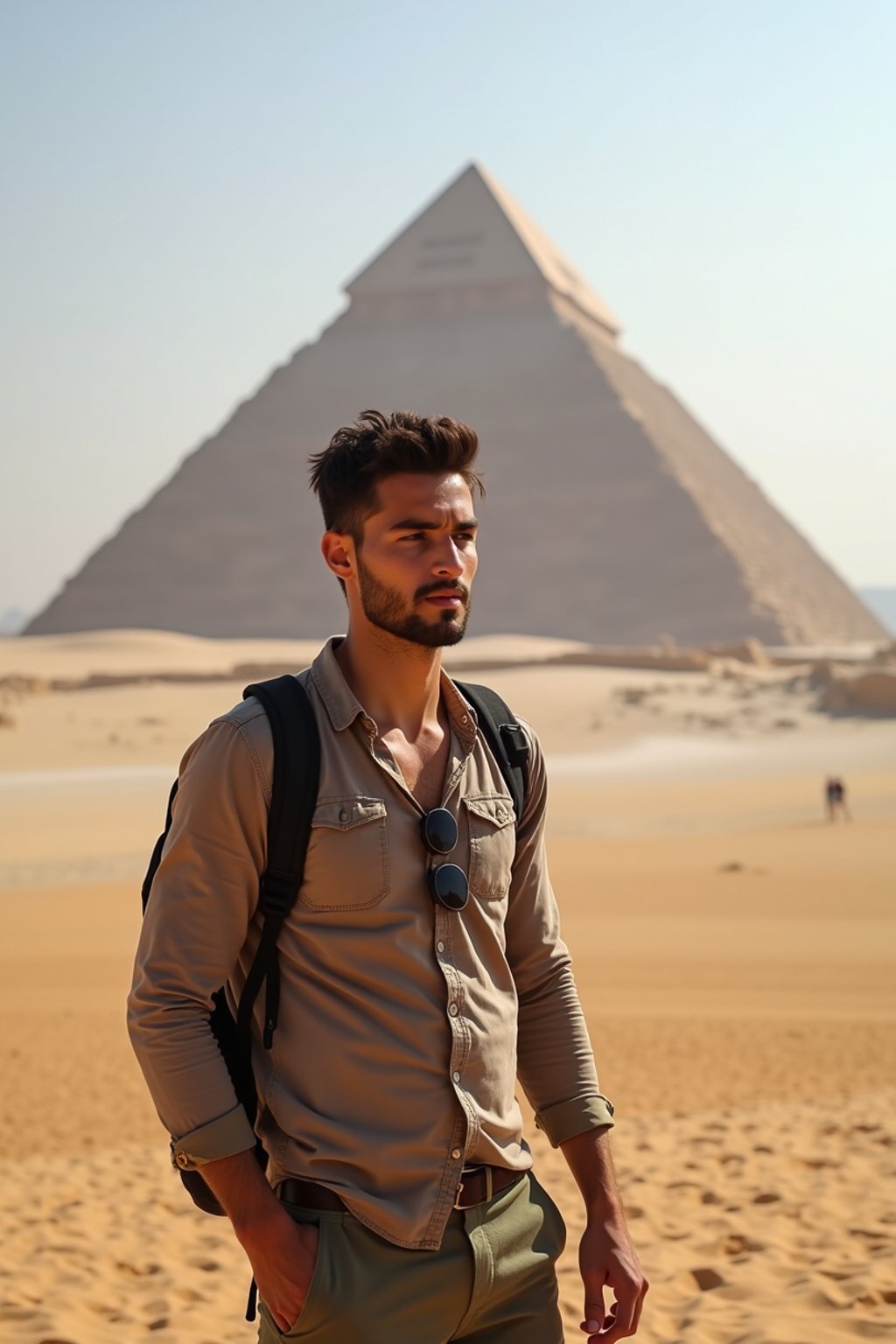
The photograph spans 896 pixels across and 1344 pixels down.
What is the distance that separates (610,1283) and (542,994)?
37 cm

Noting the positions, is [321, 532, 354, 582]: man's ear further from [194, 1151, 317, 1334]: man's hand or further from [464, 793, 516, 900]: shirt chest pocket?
[194, 1151, 317, 1334]: man's hand

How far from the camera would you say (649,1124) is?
17.7ft

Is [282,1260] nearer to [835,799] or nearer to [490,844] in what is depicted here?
[490,844]

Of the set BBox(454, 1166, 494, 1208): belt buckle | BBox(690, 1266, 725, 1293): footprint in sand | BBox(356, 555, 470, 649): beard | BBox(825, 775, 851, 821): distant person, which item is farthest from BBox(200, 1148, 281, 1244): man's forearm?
BBox(825, 775, 851, 821): distant person

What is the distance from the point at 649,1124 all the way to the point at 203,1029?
13.1ft

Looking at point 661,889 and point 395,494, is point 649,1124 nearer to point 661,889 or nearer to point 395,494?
point 395,494

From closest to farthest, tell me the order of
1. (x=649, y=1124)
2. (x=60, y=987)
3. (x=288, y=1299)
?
(x=288, y=1299) < (x=649, y=1124) < (x=60, y=987)

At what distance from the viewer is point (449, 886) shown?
1.81 meters

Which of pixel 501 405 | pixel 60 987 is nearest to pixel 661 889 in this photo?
pixel 60 987

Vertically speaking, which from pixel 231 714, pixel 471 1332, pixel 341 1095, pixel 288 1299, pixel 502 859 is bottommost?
pixel 471 1332

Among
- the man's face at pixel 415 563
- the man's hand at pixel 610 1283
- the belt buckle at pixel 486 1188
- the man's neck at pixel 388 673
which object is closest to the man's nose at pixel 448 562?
the man's face at pixel 415 563

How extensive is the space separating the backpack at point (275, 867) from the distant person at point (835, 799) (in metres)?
14.0

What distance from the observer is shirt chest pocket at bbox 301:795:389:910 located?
1.77m

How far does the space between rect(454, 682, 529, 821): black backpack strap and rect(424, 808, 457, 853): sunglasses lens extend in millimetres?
157
